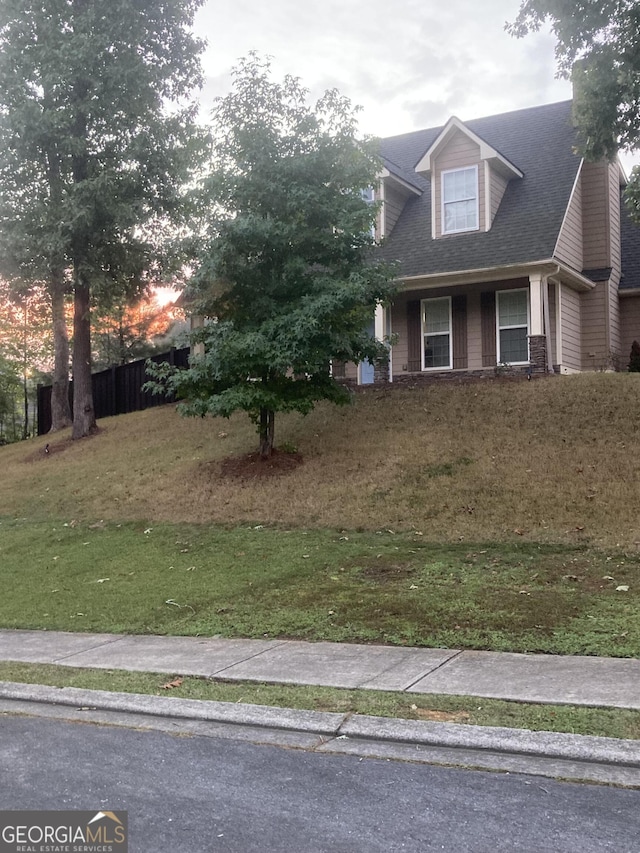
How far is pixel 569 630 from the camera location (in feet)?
23.3

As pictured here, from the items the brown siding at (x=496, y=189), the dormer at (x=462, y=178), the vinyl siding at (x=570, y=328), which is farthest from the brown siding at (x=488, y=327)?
the brown siding at (x=496, y=189)

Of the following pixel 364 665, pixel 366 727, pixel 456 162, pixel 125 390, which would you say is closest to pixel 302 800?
pixel 366 727

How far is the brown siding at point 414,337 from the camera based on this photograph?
21562 millimetres

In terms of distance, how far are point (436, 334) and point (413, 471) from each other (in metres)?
8.37

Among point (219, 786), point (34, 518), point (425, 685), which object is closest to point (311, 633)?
point (425, 685)

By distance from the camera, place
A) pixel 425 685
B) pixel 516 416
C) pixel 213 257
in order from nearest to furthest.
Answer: pixel 425 685 → pixel 213 257 → pixel 516 416

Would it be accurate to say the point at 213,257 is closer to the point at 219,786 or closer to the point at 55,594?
the point at 55,594

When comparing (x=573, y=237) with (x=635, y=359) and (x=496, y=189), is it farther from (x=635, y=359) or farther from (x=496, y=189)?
(x=635, y=359)

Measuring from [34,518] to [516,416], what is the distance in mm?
9918

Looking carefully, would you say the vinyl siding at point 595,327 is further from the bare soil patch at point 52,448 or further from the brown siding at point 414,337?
the bare soil patch at point 52,448

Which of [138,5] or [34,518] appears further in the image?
[138,5]

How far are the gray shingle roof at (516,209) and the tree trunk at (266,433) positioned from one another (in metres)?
5.51

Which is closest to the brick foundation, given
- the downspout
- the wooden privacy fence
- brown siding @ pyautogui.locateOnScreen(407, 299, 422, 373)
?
the downspout

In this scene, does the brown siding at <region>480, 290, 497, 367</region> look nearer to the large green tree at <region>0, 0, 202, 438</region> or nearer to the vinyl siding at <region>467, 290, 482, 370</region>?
the vinyl siding at <region>467, 290, 482, 370</region>
